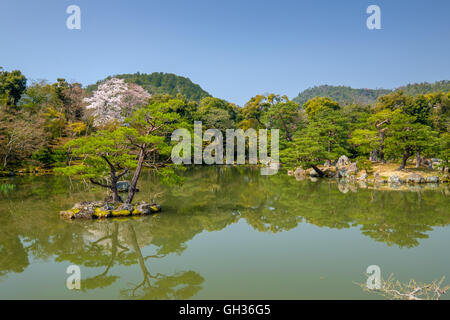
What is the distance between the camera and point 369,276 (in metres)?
5.18

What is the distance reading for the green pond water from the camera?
488 cm

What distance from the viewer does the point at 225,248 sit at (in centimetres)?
692

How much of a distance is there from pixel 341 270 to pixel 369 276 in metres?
0.49

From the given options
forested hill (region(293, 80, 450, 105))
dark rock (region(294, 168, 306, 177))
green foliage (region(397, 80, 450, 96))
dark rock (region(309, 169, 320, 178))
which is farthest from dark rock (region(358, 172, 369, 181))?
forested hill (region(293, 80, 450, 105))

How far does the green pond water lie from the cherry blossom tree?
55.0 ft

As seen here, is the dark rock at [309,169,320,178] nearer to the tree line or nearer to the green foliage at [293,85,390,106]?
the tree line

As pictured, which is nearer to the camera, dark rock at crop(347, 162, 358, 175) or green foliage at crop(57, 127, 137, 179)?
green foliage at crop(57, 127, 137, 179)

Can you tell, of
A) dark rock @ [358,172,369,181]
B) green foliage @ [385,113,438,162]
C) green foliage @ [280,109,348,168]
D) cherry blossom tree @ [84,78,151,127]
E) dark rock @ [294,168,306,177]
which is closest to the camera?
green foliage @ [385,113,438,162]

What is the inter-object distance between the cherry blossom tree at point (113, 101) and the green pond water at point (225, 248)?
1675 centimetres

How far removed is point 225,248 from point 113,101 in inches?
1000

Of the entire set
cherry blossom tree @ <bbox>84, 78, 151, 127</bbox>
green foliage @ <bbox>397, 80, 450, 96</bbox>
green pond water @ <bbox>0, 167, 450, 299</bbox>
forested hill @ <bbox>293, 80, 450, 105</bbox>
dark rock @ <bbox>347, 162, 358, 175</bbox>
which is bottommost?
green pond water @ <bbox>0, 167, 450, 299</bbox>

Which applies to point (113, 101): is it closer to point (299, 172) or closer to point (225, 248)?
point (299, 172)

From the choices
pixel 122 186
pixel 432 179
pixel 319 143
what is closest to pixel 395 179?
pixel 432 179
